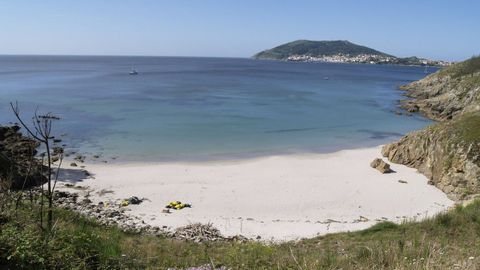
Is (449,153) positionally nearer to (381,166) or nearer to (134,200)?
(381,166)

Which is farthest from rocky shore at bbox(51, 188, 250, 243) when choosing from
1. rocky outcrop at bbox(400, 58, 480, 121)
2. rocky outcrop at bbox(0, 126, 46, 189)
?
rocky outcrop at bbox(400, 58, 480, 121)

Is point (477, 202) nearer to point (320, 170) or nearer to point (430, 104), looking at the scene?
point (320, 170)

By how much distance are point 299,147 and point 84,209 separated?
19785 mm

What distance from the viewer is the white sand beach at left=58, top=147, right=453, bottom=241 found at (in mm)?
18056

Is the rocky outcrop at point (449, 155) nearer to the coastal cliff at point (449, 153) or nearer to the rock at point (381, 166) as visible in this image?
the coastal cliff at point (449, 153)

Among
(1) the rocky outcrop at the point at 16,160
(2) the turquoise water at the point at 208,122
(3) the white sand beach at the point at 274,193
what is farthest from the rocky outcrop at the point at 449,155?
(1) the rocky outcrop at the point at 16,160

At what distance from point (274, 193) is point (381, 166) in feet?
26.6

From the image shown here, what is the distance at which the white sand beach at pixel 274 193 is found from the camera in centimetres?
1806

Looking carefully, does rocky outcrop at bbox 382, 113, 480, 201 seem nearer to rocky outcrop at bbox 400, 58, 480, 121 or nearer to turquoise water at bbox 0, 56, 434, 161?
turquoise water at bbox 0, 56, 434, 161

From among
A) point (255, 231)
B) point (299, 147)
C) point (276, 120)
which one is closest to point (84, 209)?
point (255, 231)

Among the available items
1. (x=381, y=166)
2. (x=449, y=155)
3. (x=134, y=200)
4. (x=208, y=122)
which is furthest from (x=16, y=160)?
(x=208, y=122)

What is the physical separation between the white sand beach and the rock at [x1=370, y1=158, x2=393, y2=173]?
0.32m

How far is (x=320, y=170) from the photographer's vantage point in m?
27.2

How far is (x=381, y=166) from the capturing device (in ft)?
87.2
